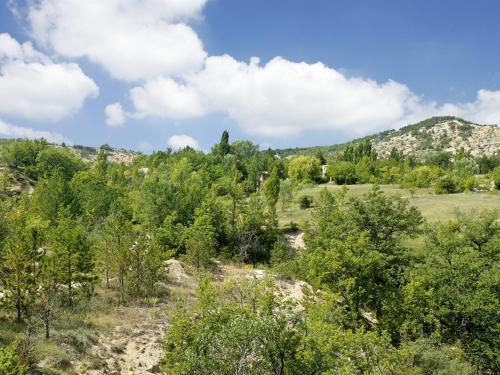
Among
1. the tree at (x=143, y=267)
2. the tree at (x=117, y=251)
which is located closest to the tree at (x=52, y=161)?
the tree at (x=117, y=251)

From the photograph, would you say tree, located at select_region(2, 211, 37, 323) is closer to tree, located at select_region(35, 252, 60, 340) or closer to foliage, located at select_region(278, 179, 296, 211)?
tree, located at select_region(35, 252, 60, 340)

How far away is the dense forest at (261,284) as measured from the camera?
558 inches

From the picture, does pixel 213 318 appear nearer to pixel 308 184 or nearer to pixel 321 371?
pixel 321 371

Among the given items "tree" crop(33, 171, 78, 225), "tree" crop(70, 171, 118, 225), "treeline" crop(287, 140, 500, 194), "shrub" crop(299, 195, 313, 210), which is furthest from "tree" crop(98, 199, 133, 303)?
"treeline" crop(287, 140, 500, 194)

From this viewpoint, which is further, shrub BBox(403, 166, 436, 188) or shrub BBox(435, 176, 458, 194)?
shrub BBox(403, 166, 436, 188)

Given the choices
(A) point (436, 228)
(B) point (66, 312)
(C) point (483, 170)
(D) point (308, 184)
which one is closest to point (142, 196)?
(B) point (66, 312)

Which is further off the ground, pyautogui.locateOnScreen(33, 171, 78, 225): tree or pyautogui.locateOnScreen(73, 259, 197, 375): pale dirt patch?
pyautogui.locateOnScreen(33, 171, 78, 225): tree

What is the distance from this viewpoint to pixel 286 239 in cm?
5291

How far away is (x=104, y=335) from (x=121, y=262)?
25.8ft

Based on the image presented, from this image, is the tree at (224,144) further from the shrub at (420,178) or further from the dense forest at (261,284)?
the dense forest at (261,284)

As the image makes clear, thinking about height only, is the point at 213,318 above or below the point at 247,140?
below

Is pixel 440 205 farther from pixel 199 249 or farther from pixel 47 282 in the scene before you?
pixel 47 282

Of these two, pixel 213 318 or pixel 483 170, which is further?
pixel 483 170

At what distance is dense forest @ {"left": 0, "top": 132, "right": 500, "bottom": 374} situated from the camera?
14.2 m
